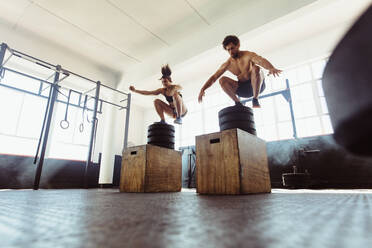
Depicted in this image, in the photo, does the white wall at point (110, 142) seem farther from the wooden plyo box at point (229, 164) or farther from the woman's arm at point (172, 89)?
the wooden plyo box at point (229, 164)

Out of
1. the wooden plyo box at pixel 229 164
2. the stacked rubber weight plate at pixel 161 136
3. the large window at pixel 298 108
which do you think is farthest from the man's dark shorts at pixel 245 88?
the large window at pixel 298 108

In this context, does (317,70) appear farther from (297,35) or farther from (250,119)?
(250,119)

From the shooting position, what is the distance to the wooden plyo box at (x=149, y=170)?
7.04ft

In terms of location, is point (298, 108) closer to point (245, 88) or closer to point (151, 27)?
point (245, 88)

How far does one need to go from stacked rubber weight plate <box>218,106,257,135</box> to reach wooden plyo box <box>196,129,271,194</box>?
13 centimetres

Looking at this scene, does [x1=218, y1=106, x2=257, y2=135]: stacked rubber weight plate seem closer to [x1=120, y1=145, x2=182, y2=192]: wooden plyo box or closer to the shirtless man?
the shirtless man

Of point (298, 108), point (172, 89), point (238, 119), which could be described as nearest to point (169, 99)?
point (172, 89)

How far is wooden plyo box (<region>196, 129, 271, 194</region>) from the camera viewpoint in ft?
5.08

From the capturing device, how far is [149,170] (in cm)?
217

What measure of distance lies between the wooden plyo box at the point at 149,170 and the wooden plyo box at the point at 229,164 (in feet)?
2.10

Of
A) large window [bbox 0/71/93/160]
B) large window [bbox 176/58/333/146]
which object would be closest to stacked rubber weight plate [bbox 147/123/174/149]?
large window [bbox 0/71/93/160]

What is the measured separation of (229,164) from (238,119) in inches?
19.8

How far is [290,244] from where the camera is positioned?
0.28 metres

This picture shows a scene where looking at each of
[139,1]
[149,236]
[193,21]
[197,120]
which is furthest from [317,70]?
[149,236]
